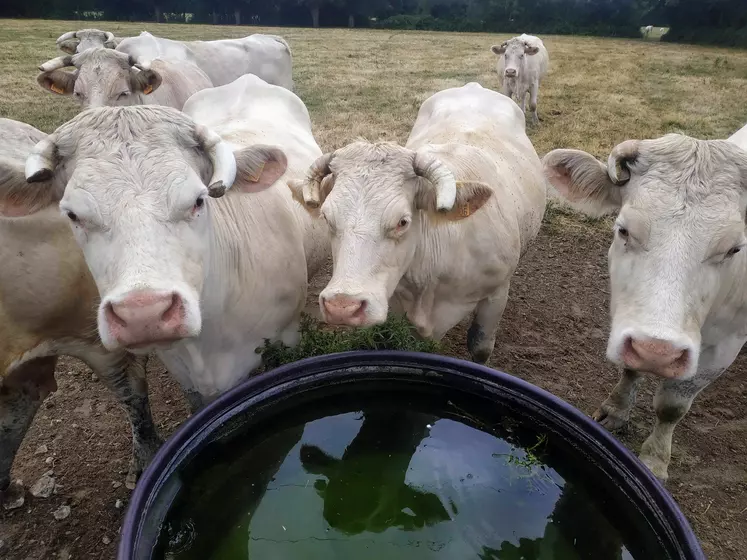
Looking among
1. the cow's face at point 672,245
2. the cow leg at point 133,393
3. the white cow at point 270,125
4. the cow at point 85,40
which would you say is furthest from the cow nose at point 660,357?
the cow at point 85,40

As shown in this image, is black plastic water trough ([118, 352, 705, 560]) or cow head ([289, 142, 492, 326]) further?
cow head ([289, 142, 492, 326])

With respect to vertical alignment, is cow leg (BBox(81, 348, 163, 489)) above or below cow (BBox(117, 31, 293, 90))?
below

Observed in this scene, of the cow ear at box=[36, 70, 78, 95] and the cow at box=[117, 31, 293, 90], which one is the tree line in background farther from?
the cow ear at box=[36, 70, 78, 95]

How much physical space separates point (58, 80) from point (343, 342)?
192 inches

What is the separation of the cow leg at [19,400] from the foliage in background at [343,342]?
1089 millimetres

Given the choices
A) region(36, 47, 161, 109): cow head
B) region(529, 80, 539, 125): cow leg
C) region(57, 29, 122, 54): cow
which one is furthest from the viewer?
region(529, 80, 539, 125): cow leg

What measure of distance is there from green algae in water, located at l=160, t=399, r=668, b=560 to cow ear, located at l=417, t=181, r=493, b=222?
2.97 ft

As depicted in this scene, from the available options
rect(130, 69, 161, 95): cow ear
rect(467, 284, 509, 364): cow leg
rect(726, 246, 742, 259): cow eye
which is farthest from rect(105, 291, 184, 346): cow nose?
rect(130, 69, 161, 95): cow ear

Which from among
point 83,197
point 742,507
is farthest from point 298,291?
point 742,507

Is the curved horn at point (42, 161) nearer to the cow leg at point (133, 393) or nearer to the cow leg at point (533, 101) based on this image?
the cow leg at point (133, 393)

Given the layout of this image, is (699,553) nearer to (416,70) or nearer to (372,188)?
(372,188)

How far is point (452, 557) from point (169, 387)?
241 cm

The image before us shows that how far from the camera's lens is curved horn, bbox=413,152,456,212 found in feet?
7.44

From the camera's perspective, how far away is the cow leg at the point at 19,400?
8.39 feet
